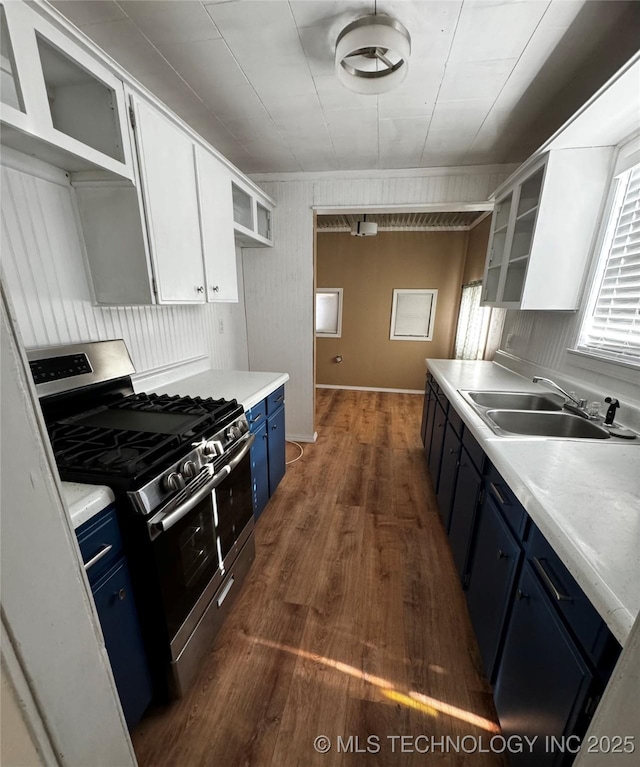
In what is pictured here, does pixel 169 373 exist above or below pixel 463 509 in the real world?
above

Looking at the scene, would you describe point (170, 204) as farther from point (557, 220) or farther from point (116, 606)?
point (557, 220)

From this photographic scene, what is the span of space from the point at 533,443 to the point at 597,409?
652mm

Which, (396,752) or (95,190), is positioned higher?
(95,190)

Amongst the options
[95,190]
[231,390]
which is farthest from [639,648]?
[95,190]

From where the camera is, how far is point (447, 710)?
119 cm

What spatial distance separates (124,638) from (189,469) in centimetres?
54

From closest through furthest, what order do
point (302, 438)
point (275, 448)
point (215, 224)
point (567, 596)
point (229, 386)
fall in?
1. point (567, 596)
2. point (215, 224)
3. point (229, 386)
4. point (275, 448)
5. point (302, 438)

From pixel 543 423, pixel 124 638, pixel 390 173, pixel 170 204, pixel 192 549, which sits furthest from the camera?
pixel 390 173

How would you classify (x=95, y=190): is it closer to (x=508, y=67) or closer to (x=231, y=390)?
(x=231, y=390)

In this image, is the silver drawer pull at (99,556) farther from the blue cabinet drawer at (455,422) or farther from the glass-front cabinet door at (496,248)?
the glass-front cabinet door at (496,248)

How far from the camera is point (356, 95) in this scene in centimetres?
174

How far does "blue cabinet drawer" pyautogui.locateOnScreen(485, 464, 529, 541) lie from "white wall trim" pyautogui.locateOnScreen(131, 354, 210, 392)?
6.21ft

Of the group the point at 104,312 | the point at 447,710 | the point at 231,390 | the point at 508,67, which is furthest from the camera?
the point at 231,390

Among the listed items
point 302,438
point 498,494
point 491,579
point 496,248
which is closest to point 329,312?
point 302,438
